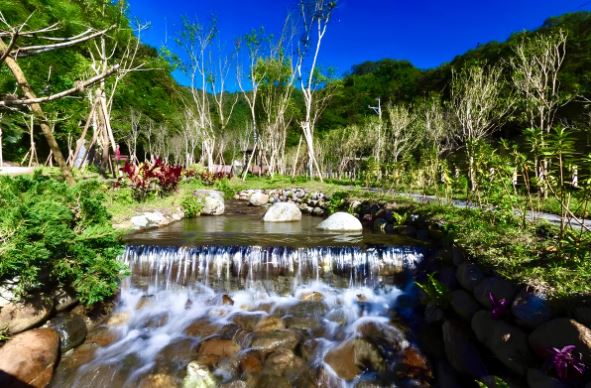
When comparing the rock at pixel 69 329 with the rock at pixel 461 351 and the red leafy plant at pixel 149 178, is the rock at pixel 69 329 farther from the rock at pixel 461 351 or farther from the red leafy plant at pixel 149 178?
the red leafy plant at pixel 149 178

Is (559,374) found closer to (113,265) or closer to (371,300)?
(371,300)

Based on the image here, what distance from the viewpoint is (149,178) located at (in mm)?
11781

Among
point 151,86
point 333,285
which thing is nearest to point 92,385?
point 333,285

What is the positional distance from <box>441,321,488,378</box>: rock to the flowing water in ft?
1.43

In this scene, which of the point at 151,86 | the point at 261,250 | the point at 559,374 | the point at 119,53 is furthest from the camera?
the point at 151,86

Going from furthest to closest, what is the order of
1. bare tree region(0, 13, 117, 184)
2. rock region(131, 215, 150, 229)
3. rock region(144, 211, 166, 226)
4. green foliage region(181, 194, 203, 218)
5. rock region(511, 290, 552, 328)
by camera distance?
green foliage region(181, 194, 203, 218)
rock region(144, 211, 166, 226)
rock region(131, 215, 150, 229)
rock region(511, 290, 552, 328)
bare tree region(0, 13, 117, 184)

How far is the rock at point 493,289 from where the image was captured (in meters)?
3.68

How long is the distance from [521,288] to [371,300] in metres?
2.51

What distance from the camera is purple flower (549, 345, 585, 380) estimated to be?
2.66m

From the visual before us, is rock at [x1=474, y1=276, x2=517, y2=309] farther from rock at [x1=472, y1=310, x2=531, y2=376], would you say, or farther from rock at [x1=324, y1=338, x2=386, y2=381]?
rock at [x1=324, y1=338, x2=386, y2=381]

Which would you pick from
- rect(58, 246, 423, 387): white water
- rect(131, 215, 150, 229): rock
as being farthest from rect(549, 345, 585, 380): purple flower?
rect(131, 215, 150, 229): rock

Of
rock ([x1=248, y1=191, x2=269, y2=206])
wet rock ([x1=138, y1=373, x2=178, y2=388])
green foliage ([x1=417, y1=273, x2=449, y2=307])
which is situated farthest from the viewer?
rock ([x1=248, y1=191, x2=269, y2=206])

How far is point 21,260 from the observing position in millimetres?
3645

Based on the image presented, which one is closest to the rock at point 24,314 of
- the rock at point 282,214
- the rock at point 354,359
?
the rock at point 354,359
